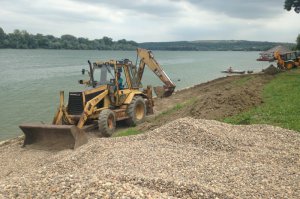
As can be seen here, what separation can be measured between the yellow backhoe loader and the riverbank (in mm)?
622

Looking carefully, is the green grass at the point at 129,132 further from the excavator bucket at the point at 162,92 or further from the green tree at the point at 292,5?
the green tree at the point at 292,5

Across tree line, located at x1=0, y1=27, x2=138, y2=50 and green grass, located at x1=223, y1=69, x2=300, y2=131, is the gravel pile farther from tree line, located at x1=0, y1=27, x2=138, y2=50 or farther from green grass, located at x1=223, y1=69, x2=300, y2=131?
tree line, located at x1=0, y1=27, x2=138, y2=50

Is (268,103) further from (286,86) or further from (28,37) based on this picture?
(28,37)

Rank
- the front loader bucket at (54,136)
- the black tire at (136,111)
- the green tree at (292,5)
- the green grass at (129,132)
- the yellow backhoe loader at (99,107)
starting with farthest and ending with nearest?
the green tree at (292,5)
the black tire at (136,111)
the green grass at (129,132)
the yellow backhoe loader at (99,107)
the front loader bucket at (54,136)

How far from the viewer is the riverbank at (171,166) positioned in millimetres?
6641

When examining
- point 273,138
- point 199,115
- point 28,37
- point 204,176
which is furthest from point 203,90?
point 28,37

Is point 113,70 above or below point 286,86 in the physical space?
above

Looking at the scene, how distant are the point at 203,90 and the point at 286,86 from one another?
7497 millimetres

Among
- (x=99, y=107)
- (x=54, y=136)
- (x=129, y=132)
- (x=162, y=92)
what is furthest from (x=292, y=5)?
(x=54, y=136)

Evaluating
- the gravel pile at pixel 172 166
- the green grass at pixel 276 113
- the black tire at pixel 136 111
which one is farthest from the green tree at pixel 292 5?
the gravel pile at pixel 172 166

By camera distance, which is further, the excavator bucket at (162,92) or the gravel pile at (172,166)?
the excavator bucket at (162,92)

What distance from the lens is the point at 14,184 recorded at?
22.9ft

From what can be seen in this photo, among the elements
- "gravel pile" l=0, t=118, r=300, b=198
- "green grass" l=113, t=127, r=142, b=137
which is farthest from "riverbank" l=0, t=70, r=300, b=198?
"green grass" l=113, t=127, r=142, b=137

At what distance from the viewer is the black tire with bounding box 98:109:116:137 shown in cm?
1348
